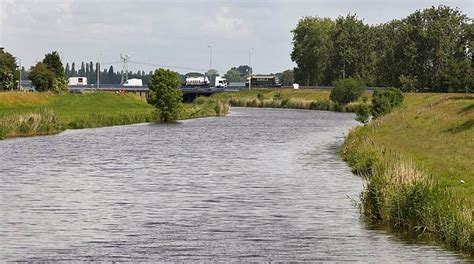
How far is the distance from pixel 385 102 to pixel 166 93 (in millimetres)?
34795

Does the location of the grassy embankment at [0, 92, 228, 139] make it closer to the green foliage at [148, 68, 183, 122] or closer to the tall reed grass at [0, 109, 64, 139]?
the tall reed grass at [0, 109, 64, 139]

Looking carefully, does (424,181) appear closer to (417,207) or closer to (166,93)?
(417,207)

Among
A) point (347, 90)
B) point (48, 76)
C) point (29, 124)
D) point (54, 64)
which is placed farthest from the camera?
point (347, 90)

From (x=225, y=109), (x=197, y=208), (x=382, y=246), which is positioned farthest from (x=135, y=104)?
(x=382, y=246)

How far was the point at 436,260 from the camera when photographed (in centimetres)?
2970

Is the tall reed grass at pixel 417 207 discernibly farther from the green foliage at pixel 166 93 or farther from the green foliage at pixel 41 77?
the green foliage at pixel 41 77

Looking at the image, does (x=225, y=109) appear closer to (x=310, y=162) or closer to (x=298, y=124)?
(x=298, y=124)

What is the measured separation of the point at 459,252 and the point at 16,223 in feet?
59.0

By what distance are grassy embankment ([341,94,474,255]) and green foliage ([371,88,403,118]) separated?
35.1 meters

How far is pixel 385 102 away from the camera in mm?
103625

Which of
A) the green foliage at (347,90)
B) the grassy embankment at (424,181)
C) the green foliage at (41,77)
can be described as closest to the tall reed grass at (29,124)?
the grassy embankment at (424,181)

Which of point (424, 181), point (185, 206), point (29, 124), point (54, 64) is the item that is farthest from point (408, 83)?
point (424, 181)

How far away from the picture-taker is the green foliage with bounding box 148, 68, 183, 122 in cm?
12544

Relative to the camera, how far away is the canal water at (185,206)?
31906 mm
